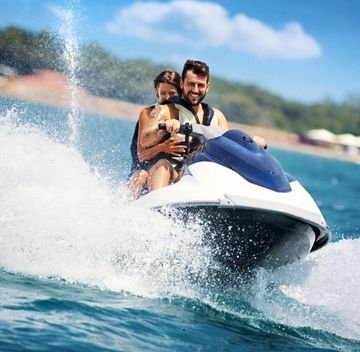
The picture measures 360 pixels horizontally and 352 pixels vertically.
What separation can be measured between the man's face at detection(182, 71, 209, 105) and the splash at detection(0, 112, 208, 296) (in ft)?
2.83

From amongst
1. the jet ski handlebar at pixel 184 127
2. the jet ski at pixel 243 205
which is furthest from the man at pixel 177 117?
the jet ski at pixel 243 205

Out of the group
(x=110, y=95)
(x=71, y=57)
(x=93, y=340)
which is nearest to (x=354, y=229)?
(x=71, y=57)

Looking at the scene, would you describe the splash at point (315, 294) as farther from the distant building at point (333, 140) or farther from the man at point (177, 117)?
the distant building at point (333, 140)

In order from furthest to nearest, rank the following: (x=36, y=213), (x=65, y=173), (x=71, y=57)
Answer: (x=71, y=57) → (x=65, y=173) → (x=36, y=213)

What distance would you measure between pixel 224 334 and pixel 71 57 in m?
6.73

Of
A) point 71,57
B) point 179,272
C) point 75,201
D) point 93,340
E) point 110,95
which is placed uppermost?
point 110,95

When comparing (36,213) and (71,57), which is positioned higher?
(71,57)

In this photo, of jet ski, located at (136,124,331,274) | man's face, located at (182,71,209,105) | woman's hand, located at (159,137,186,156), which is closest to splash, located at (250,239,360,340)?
jet ski, located at (136,124,331,274)

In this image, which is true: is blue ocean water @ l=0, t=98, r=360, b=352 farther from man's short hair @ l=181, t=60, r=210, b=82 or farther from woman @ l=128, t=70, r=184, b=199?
man's short hair @ l=181, t=60, r=210, b=82

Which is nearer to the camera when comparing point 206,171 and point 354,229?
point 206,171

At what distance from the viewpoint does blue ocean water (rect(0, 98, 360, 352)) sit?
15.0 feet

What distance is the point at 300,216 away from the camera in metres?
5.19

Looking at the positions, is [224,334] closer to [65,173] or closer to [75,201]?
[75,201]

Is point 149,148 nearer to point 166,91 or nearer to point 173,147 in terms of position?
point 173,147
